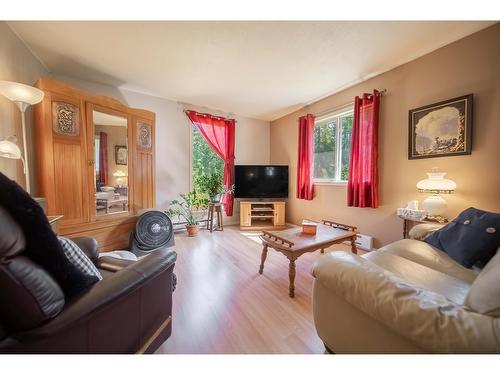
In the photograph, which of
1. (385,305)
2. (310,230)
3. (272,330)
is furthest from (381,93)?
(272,330)

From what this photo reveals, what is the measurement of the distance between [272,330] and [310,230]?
1.08 m

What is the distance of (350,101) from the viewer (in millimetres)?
2797

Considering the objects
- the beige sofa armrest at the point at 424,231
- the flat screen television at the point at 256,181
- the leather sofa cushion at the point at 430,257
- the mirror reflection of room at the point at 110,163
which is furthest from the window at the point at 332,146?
the mirror reflection of room at the point at 110,163

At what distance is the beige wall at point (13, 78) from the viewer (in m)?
1.57

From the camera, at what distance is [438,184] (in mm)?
1803

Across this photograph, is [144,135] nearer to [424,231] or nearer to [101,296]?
[101,296]

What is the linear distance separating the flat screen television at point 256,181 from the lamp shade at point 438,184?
2.26m

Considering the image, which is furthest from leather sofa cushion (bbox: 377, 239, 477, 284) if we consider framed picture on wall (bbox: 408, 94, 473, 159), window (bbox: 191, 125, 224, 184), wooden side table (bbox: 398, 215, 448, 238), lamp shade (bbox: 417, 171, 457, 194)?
window (bbox: 191, 125, 224, 184)

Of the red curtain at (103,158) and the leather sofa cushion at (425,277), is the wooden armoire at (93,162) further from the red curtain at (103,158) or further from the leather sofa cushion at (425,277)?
the leather sofa cushion at (425,277)

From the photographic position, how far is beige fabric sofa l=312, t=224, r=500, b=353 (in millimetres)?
610

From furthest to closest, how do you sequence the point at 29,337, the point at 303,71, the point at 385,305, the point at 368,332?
the point at 303,71 < the point at 368,332 < the point at 385,305 < the point at 29,337

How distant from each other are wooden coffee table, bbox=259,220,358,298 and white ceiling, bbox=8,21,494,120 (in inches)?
74.3

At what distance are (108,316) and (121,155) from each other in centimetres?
214
